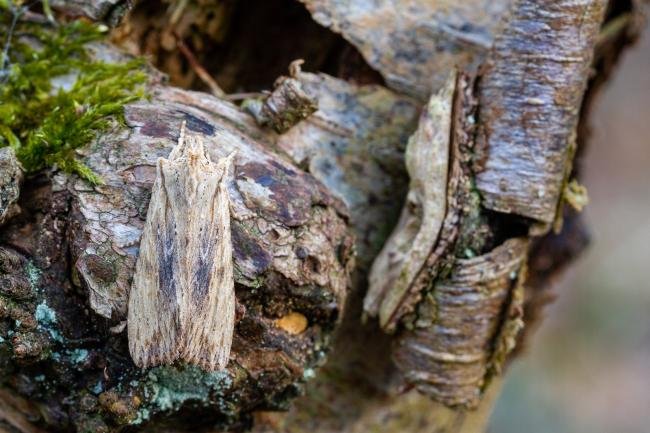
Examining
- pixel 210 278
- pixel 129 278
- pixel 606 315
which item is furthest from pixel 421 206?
pixel 606 315

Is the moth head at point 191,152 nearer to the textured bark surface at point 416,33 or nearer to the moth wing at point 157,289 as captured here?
the moth wing at point 157,289

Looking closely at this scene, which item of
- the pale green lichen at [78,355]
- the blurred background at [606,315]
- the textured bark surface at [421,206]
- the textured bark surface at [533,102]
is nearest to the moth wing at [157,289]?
the pale green lichen at [78,355]

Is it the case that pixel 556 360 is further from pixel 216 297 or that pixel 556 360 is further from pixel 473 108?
pixel 216 297

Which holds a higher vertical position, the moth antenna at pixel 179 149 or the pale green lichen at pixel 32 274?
the moth antenna at pixel 179 149

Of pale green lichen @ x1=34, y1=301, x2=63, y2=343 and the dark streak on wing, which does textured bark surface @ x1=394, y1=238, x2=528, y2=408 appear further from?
pale green lichen @ x1=34, y1=301, x2=63, y2=343

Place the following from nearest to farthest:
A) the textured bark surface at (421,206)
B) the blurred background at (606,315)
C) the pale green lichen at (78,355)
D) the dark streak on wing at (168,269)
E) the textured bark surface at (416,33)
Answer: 1. the dark streak on wing at (168,269)
2. the pale green lichen at (78,355)
3. the textured bark surface at (421,206)
4. the textured bark surface at (416,33)
5. the blurred background at (606,315)

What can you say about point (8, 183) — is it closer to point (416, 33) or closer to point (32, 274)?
point (32, 274)

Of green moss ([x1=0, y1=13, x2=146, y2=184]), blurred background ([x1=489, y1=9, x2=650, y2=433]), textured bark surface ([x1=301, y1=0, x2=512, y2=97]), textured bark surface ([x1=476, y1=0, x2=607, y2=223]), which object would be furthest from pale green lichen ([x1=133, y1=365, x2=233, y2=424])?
blurred background ([x1=489, y1=9, x2=650, y2=433])
